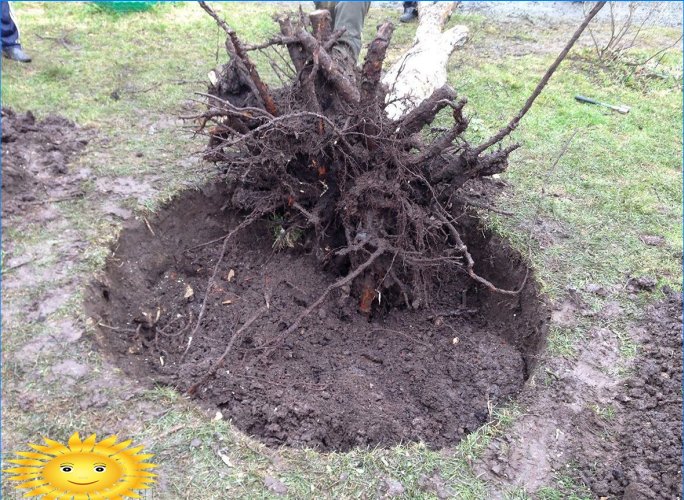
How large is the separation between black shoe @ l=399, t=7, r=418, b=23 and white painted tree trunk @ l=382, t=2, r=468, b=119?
1.08m

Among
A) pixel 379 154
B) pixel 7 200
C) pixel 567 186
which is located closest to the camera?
pixel 379 154

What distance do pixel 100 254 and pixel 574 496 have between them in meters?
2.76

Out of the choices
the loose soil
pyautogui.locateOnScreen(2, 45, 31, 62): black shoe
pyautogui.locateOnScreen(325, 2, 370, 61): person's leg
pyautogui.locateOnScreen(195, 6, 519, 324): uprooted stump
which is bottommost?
pyautogui.locateOnScreen(2, 45, 31, 62): black shoe

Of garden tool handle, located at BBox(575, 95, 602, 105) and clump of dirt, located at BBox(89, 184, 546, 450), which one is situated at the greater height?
garden tool handle, located at BBox(575, 95, 602, 105)

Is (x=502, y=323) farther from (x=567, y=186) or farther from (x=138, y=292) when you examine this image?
(x=138, y=292)

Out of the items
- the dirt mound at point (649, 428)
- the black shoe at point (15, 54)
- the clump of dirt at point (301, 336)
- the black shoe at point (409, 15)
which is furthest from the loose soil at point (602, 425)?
the black shoe at point (409, 15)

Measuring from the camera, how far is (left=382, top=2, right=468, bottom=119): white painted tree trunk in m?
4.29

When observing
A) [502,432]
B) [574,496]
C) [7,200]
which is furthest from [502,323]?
[7,200]

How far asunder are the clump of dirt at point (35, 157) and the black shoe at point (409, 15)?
4866 mm

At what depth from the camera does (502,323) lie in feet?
10.3

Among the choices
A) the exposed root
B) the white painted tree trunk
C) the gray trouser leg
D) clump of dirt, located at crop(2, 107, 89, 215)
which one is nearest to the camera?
the exposed root

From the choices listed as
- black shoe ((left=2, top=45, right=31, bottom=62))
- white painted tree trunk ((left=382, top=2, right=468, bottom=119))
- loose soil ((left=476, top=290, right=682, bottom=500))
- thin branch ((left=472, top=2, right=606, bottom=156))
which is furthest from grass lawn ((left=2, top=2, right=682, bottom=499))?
thin branch ((left=472, top=2, right=606, bottom=156))

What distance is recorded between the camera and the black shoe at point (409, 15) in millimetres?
7352

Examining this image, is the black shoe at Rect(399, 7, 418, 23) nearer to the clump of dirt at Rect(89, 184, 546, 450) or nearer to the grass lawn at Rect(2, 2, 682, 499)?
the grass lawn at Rect(2, 2, 682, 499)
